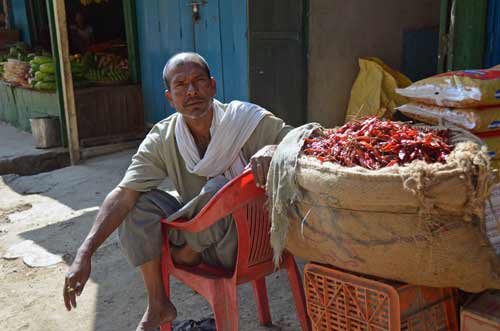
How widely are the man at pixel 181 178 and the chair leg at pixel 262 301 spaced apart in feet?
1.32

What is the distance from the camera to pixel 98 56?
8508mm

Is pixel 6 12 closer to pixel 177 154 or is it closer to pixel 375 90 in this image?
pixel 375 90

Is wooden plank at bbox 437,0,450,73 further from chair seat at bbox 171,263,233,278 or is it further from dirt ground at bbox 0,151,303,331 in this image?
chair seat at bbox 171,263,233,278

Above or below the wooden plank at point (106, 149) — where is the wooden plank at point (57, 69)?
above

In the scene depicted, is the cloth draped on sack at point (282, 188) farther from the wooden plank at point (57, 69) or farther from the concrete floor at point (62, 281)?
the wooden plank at point (57, 69)

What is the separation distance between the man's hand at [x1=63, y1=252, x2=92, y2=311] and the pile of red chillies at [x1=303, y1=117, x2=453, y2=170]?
111 cm

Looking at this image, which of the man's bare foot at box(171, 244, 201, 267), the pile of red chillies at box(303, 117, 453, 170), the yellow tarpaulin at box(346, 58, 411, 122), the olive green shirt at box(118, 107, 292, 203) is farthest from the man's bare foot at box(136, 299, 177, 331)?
the yellow tarpaulin at box(346, 58, 411, 122)

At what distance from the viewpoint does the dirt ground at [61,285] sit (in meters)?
3.03

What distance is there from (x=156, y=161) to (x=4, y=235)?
263cm

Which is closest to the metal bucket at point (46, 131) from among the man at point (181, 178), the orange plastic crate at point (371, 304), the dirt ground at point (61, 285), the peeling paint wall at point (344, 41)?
the dirt ground at point (61, 285)

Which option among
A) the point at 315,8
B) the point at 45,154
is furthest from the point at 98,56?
the point at 315,8

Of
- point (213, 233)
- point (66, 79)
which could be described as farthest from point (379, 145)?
point (66, 79)

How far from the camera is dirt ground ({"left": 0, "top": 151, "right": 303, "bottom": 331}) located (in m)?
3.03

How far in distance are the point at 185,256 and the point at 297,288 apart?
56 cm
